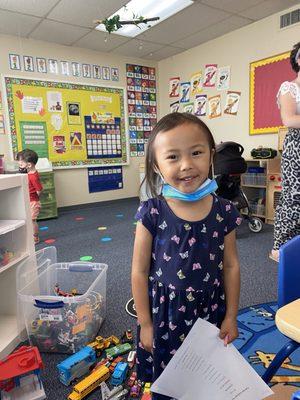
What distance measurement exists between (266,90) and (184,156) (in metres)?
3.18

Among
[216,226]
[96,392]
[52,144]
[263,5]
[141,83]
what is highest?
[263,5]

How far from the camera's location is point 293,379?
106cm

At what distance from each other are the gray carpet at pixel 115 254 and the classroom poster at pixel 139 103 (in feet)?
3.95

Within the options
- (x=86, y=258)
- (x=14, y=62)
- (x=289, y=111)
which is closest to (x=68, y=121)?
(x=14, y=62)

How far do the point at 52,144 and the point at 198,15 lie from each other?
2.34 m

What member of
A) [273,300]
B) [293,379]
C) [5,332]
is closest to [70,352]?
[5,332]

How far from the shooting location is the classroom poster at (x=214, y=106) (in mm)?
3961

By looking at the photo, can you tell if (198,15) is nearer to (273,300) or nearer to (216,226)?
(273,300)

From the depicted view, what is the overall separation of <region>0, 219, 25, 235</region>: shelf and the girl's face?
83cm

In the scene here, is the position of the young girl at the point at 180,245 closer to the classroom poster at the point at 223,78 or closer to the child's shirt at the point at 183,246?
the child's shirt at the point at 183,246

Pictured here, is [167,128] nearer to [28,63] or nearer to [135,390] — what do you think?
[135,390]

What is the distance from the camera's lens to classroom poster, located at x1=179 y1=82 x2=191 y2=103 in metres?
4.36

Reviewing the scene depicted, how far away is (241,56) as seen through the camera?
360 cm

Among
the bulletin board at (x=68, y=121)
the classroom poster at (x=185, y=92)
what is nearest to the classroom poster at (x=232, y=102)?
the classroom poster at (x=185, y=92)
